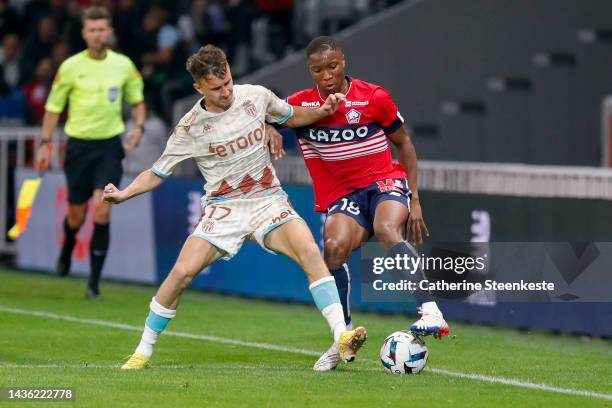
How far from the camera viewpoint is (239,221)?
10.2 metres

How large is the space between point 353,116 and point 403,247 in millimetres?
976

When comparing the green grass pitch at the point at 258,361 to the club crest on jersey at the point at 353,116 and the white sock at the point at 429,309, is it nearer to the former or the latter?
the white sock at the point at 429,309

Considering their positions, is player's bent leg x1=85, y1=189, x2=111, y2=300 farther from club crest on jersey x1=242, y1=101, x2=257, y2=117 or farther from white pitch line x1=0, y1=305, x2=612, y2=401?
club crest on jersey x1=242, y1=101, x2=257, y2=117

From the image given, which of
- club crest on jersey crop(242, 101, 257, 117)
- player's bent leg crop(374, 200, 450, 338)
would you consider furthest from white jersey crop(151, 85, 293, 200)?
player's bent leg crop(374, 200, 450, 338)

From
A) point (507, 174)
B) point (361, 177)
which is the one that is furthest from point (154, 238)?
point (361, 177)

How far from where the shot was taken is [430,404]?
8.87m

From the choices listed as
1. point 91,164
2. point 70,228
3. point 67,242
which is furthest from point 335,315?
point 67,242

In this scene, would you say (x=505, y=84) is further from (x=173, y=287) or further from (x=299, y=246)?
(x=173, y=287)

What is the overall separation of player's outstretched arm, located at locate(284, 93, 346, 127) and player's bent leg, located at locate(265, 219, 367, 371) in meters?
0.75

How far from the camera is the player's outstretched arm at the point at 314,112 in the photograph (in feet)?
33.9

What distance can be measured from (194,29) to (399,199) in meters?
12.9

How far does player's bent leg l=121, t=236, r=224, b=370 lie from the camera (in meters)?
10.0

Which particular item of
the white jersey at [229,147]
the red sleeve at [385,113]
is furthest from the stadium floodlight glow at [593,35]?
the white jersey at [229,147]

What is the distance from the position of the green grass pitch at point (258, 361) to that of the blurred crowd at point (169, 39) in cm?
632
